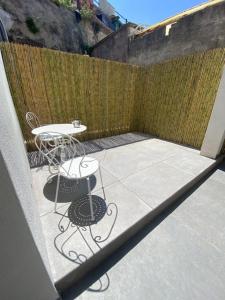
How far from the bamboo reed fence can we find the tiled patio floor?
0.87 meters

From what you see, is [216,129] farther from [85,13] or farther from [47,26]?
[85,13]

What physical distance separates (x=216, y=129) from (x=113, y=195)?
7.32ft

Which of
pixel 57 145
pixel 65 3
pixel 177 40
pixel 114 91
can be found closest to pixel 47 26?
pixel 65 3

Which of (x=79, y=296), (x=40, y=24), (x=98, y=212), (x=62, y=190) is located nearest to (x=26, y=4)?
(x=40, y=24)

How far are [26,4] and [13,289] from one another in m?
11.2

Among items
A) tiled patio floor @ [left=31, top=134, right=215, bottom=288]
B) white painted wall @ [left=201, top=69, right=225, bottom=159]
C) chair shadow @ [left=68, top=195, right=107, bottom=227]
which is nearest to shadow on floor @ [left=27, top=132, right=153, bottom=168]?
tiled patio floor @ [left=31, top=134, right=215, bottom=288]

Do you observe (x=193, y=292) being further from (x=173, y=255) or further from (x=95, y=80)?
(x=95, y=80)

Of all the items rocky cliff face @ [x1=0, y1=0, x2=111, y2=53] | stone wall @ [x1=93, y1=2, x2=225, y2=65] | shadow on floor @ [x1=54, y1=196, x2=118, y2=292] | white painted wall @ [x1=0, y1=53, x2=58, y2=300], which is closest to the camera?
white painted wall @ [x1=0, y1=53, x2=58, y2=300]

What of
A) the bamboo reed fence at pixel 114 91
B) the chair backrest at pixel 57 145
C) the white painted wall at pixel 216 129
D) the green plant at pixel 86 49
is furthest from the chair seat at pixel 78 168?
the green plant at pixel 86 49

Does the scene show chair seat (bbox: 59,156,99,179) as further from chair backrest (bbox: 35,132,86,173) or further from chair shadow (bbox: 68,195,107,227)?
chair shadow (bbox: 68,195,107,227)

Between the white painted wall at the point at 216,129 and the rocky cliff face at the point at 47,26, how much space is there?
29.3ft

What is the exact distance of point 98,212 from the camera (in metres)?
1.62

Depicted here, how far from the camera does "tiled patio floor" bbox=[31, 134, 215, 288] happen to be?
127cm

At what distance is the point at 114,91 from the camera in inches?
150
